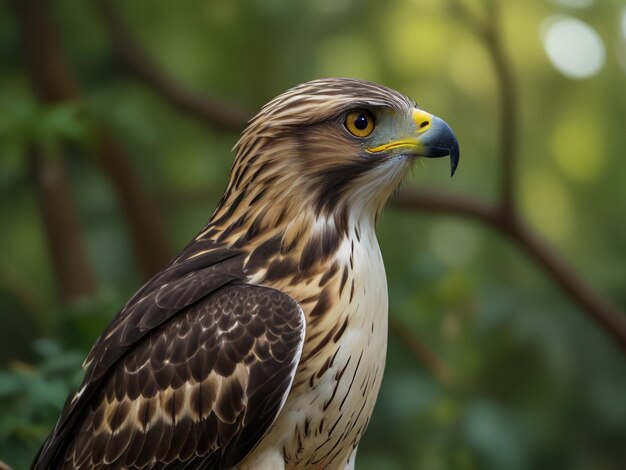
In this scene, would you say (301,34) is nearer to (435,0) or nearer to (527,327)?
(435,0)

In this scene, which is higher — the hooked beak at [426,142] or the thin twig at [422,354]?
the hooked beak at [426,142]

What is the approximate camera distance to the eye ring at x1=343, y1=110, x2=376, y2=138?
230cm

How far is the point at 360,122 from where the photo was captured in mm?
2307

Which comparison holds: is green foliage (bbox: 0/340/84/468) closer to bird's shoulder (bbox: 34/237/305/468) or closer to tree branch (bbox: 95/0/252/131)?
bird's shoulder (bbox: 34/237/305/468)

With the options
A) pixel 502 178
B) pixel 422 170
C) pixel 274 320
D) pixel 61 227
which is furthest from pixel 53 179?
pixel 274 320

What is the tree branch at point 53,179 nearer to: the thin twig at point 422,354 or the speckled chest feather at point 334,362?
the thin twig at point 422,354

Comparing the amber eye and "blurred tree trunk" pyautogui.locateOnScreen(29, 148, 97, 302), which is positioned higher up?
the amber eye

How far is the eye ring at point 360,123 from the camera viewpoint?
230 cm

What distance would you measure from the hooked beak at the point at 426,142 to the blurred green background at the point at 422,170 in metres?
2.93

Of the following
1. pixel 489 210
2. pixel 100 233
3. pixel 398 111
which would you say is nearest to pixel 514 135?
pixel 489 210

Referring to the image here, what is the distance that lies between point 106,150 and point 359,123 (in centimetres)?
334

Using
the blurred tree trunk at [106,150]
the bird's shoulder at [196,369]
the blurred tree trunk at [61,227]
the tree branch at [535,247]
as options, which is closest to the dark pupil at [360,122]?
the bird's shoulder at [196,369]

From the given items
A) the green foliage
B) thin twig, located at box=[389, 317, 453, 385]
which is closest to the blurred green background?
thin twig, located at box=[389, 317, 453, 385]

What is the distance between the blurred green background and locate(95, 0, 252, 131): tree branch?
4 cm
